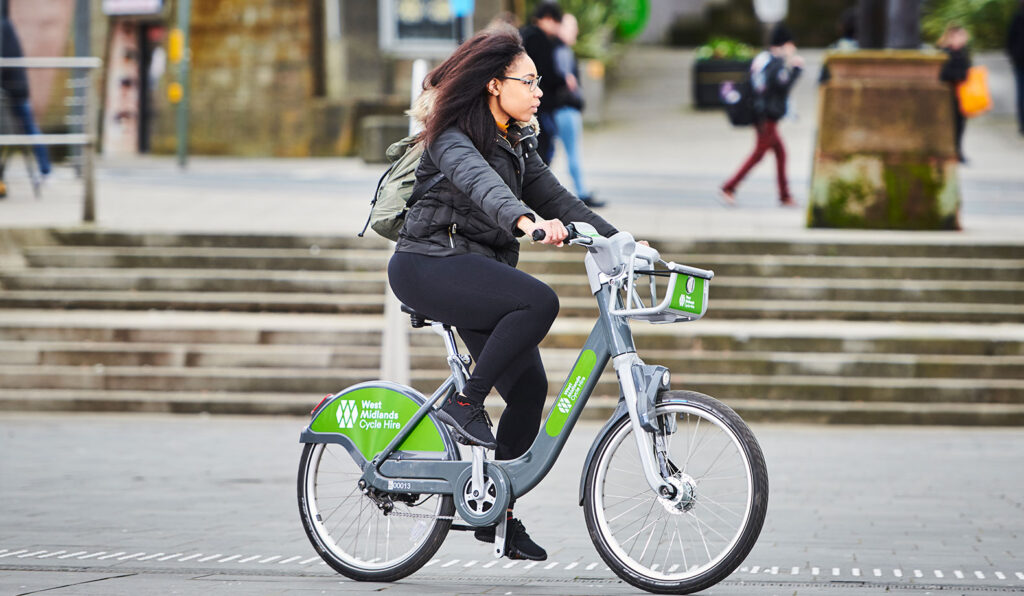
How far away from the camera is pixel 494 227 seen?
14.8ft

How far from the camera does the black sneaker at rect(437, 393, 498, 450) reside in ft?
14.8

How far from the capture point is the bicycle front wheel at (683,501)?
4.09 metres

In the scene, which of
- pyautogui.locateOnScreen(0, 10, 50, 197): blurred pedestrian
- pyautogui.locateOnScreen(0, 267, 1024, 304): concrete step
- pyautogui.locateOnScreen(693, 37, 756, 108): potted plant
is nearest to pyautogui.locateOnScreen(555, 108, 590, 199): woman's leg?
pyautogui.locateOnScreen(0, 267, 1024, 304): concrete step

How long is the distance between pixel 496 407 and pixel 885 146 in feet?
15.4

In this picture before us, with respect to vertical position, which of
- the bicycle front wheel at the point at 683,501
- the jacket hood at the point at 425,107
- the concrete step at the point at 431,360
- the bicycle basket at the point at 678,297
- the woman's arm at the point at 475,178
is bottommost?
the concrete step at the point at 431,360

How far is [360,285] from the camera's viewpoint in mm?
10773

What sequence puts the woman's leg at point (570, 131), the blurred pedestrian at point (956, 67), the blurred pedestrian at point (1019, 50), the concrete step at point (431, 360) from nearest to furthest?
the concrete step at point (431, 360) < the woman's leg at point (570, 131) < the blurred pedestrian at point (956, 67) < the blurred pedestrian at point (1019, 50)

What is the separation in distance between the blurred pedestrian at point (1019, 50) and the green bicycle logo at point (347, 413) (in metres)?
19.1

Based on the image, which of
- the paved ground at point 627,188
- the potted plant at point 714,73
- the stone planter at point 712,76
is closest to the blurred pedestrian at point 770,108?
the paved ground at point 627,188

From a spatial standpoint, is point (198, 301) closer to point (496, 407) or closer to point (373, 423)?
point (496, 407)

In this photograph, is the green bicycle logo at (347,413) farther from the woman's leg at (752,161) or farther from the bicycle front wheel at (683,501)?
the woman's leg at (752,161)

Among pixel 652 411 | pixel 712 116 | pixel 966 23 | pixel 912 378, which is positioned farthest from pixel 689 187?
pixel 966 23

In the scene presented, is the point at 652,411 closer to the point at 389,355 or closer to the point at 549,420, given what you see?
the point at 549,420

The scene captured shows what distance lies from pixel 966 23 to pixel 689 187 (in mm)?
15900
